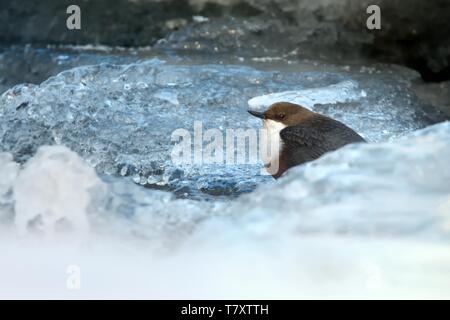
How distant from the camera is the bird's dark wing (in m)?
3.67

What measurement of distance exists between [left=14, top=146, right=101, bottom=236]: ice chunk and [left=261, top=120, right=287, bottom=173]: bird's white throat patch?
0.97 metres

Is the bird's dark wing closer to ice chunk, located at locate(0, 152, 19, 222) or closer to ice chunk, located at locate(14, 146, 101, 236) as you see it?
ice chunk, located at locate(14, 146, 101, 236)

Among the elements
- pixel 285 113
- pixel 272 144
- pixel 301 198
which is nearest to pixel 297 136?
pixel 272 144

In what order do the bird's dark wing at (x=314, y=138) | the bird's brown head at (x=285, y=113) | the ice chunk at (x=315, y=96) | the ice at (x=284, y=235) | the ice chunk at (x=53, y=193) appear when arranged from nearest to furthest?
the ice at (x=284, y=235)
the ice chunk at (x=53, y=193)
the bird's dark wing at (x=314, y=138)
the bird's brown head at (x=285, y=113)
the ice chunk at (x=315, y=96)

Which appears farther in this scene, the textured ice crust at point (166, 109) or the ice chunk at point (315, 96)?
the ice chunk at point (315, 96)

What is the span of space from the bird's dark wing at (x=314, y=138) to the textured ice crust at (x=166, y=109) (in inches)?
16.2

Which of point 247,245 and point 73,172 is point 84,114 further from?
point 247,245

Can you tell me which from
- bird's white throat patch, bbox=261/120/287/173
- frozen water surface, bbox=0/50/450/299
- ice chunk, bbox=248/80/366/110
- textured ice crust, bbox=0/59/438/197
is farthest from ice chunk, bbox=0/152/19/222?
ice chunk, bbox=248/80/366/110

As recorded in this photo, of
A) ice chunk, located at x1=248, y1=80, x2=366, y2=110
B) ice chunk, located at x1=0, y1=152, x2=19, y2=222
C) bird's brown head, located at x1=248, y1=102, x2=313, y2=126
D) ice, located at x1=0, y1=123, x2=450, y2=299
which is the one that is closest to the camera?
ice, located at x1=0, y1=123, x2=450, y2=299

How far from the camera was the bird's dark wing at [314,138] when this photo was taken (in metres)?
3.67

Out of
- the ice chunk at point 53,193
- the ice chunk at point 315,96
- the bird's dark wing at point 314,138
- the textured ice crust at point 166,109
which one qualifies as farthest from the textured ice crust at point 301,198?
the ice chunk at point 315,96

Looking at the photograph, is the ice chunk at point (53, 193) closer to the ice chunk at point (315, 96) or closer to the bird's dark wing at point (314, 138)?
the bird's dark wing at point (314, 138)

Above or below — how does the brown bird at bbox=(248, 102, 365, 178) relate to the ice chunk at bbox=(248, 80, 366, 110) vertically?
above

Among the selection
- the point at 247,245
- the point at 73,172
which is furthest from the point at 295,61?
the point at 247,245
